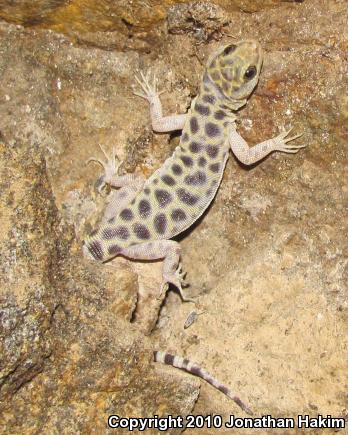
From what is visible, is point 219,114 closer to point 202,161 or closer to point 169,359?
point 202,161

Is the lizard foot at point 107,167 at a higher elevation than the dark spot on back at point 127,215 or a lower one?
higher

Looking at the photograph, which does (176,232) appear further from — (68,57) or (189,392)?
(68,57)

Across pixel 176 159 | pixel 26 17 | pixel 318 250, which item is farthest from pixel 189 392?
pixel 26 17

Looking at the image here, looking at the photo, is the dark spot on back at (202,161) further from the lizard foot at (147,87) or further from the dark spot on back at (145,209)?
the lizard foot at (147,87)

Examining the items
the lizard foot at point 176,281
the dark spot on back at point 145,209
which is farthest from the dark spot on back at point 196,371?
the dark spot on back at point 145,209

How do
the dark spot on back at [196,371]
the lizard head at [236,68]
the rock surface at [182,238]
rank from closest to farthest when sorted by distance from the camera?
the rock surface at [182,238] < the lizard head at [236,68] < the dark spot on back at [196,371]

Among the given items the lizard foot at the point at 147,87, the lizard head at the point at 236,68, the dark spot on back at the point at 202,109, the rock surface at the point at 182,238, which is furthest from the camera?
the dark spot on back at the point at 202,109

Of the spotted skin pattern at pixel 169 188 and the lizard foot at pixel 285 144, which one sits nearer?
the lizard foot at pixel 285 144
